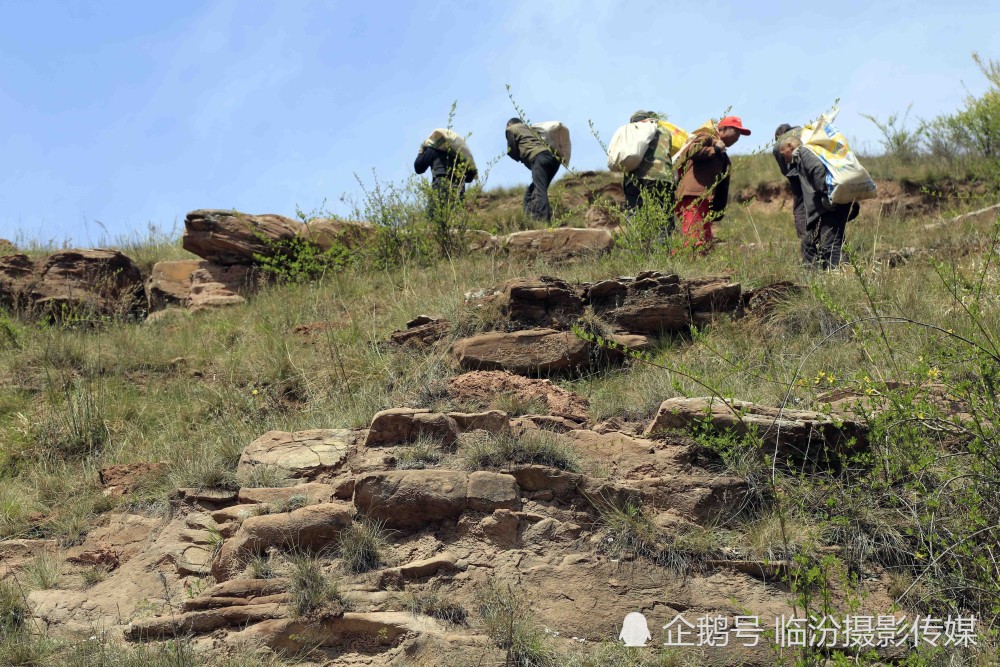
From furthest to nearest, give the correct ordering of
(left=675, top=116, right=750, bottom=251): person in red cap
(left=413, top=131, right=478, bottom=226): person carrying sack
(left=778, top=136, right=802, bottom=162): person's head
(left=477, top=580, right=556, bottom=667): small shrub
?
(left=413, top=131, right=478, bottom=226): person carrying sack
(left=675, top=116, right=750, bottom=251): person in red cap
(left=778, top=136, right=802, bottom=162): person's head
(left=477, top=580, right=556, bottom=667): small shrub

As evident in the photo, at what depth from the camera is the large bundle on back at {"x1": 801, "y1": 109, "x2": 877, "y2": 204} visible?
7918 mm

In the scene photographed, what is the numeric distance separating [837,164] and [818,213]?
18.3 inches

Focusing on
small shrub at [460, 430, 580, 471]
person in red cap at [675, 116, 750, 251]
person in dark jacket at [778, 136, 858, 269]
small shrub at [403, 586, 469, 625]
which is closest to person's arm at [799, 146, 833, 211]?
person in dark jacket at [778, 136, 858, 269]

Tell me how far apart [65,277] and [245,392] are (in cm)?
427

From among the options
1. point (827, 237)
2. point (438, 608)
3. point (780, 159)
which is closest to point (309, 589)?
point (438, 608)

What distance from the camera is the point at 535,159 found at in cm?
1173

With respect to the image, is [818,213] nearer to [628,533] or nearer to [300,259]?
[628,533]

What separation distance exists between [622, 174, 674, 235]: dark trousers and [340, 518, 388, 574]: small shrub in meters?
4.46

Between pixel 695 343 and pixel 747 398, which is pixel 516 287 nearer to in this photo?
pixel 695 343

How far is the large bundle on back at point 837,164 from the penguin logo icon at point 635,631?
16.9 feet

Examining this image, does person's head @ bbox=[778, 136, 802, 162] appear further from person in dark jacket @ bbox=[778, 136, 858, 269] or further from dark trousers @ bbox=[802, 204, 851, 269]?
Result: dark trousers @ bbox=[802, 204, 851, 269]

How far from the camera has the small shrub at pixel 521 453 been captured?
4656 mm

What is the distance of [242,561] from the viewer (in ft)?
14.4

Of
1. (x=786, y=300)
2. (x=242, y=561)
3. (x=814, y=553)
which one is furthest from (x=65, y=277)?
(x=814, y=553)
